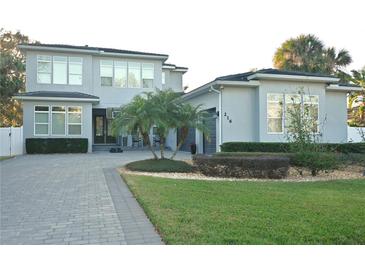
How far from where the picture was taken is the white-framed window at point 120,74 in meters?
24.0

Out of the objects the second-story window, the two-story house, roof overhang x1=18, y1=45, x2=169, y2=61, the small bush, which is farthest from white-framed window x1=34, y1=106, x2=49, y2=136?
the small bush

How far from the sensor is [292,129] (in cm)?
1194

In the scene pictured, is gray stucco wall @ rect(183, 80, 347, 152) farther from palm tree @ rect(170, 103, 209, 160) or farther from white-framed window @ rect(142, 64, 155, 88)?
white-framed window @ rect(142, 64, 155, 88)

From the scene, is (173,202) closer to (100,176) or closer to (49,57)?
(100,176)

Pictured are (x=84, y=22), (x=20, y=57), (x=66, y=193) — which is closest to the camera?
(x=66, y=193)

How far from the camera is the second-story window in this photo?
23719 mm

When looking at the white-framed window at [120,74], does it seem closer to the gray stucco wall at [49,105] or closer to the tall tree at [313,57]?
the gray stucco wall at [49,105]

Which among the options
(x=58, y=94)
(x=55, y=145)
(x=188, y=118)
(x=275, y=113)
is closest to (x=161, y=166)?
(x=188, y=118)

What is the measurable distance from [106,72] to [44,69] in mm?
4504

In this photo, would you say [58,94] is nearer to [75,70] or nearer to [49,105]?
[49,105]

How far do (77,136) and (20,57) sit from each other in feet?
56.2

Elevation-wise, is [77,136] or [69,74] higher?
[69,74]

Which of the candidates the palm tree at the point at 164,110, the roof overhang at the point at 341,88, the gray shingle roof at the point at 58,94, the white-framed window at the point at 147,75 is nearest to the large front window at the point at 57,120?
the gray shingle roof at the point at 58,94
